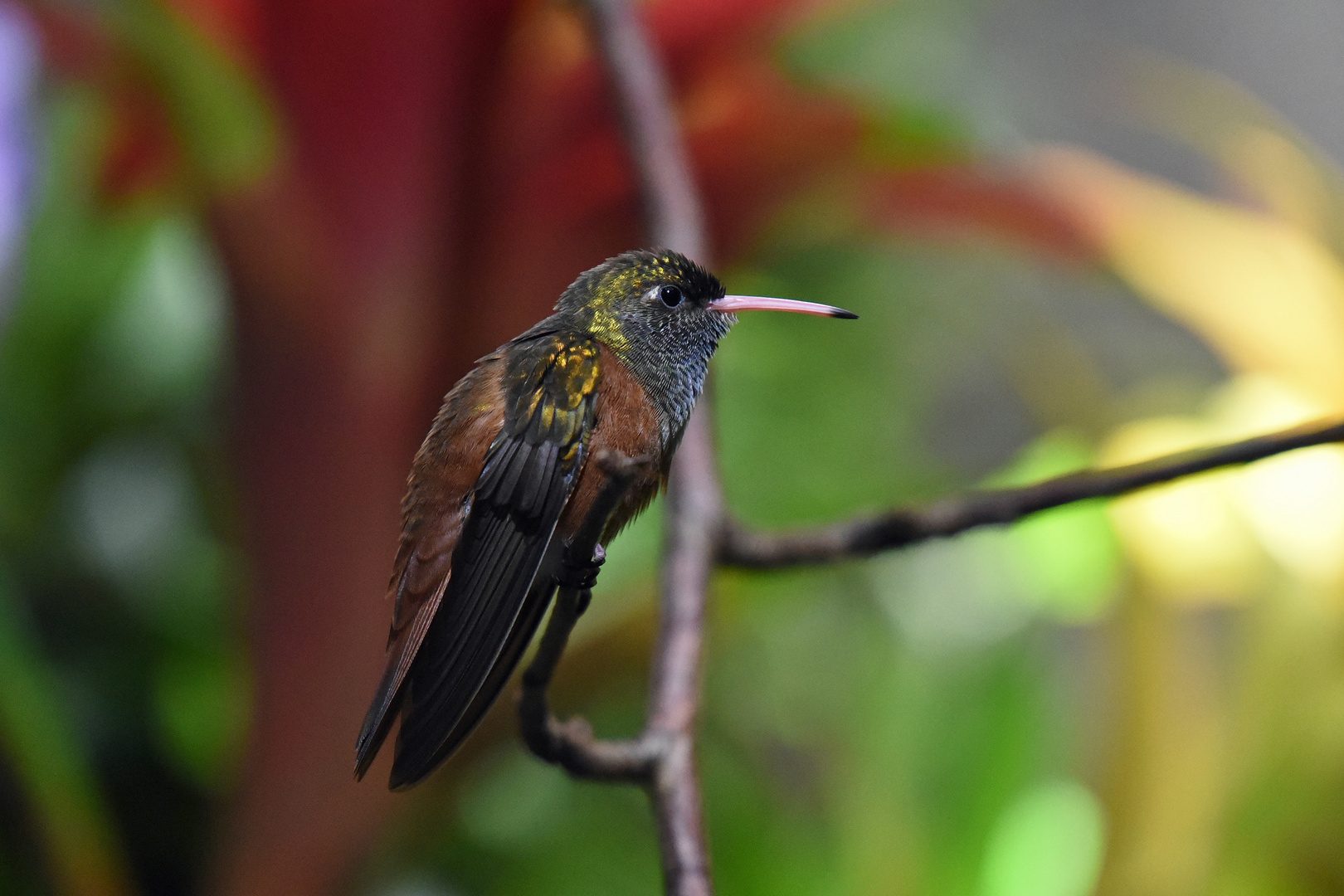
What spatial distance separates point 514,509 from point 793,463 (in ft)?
1.60

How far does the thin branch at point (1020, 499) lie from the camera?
14 centimetres

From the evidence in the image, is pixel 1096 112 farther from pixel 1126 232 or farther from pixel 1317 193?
pixel 1126 232

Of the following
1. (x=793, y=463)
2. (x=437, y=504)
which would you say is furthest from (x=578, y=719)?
(x=793, y=463)

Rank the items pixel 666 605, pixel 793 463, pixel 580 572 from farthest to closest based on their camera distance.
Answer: pixel 793 463 → pixel 666 605 → pixel 580 572

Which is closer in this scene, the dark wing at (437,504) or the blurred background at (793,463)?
the dark wing at (437,504)

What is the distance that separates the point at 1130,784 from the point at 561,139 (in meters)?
0.36

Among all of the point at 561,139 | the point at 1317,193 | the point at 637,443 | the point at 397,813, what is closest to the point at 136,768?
the point at 397,813

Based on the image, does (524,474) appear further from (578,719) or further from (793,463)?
(793,463)

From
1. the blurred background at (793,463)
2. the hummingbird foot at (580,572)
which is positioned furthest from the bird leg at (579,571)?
the blurred background at (793,463)

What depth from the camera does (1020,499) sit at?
0.56 feet

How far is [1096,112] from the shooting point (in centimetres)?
72

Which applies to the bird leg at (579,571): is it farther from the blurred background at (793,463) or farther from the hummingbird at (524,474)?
the blurred background at (793,463)

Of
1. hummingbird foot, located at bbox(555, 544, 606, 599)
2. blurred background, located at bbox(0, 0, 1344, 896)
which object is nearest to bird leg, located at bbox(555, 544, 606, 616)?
hummingbird foot, located at bbox(555, 544, 606, 599)

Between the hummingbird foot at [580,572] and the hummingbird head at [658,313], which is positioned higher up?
the hummingbird head at [658,313]
